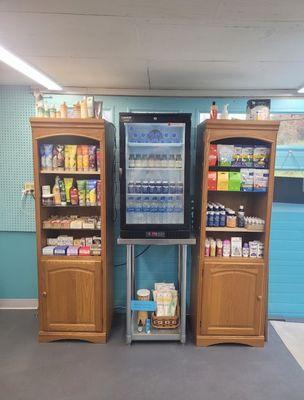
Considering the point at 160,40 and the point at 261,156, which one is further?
the point at 261,156

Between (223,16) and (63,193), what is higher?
(223,16)

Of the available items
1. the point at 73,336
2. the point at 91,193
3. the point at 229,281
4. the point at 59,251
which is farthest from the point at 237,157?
the point at 73,336

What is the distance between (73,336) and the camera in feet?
9.50

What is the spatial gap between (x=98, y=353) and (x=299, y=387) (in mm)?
1713

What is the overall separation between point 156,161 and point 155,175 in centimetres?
14

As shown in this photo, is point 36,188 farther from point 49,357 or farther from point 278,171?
point 278,171

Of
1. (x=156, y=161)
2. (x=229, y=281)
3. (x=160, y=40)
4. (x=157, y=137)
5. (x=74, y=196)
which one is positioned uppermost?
(x=160, y=40)

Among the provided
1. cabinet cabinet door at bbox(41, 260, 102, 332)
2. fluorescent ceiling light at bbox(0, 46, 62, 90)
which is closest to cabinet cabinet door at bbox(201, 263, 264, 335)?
cabinet cabinet door at bbox(41, 260, 102, 332)

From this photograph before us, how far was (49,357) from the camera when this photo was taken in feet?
8.86

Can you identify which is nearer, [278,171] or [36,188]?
[36,188]

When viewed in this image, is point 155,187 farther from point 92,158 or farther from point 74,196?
point 74,196

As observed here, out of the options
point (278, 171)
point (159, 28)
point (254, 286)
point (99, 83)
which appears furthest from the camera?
point (278, 171)

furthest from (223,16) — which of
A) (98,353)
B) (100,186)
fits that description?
(98,353)

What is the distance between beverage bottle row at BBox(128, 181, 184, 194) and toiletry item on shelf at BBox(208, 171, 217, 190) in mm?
263
